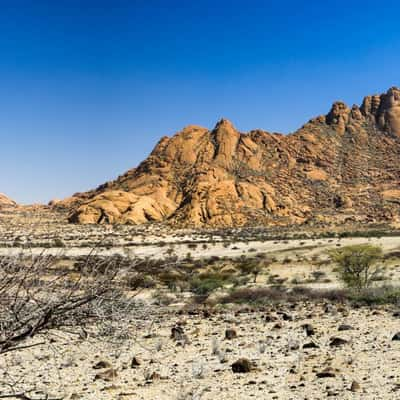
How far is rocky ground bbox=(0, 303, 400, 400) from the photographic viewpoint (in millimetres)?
8812

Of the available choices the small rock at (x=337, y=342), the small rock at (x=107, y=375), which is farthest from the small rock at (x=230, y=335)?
the small rock at (x=107, y=375)

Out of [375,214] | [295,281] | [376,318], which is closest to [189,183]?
[375,214]

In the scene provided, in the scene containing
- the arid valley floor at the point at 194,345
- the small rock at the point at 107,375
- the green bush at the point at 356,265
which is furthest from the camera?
the green bush at the point at 356,265

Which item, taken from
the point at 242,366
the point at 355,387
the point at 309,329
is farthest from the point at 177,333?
the point at 355,387

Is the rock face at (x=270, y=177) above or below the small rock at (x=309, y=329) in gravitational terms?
above

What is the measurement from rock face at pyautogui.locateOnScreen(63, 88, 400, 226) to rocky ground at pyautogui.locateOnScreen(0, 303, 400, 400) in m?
64.3

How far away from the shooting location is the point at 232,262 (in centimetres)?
3638

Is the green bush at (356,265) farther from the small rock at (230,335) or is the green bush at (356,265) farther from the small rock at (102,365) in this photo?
the small rock at (102,365)

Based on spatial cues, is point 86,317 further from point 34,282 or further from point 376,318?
point 376,318

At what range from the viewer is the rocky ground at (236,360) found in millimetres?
8812

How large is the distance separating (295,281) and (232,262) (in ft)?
32.1

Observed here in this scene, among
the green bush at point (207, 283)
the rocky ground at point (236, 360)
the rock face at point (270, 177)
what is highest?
the rock face at point (270, 177)

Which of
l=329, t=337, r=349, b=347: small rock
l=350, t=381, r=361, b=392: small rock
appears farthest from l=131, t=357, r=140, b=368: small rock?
l=350, t=381, r=361, b=392: small rock

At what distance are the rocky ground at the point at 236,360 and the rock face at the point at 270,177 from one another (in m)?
64.3
